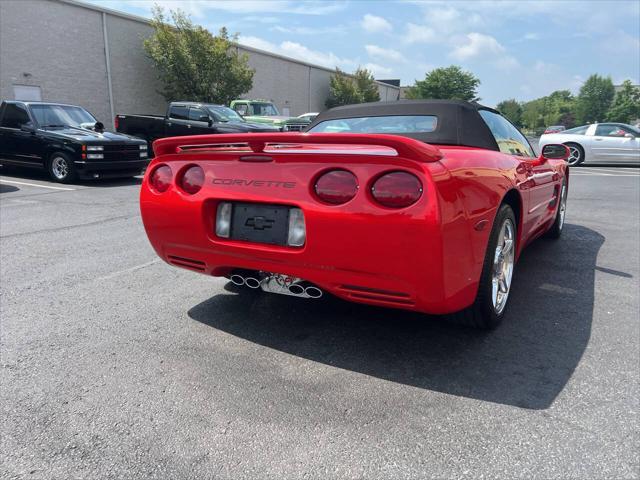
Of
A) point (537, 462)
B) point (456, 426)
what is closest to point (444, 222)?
point (456, 426)

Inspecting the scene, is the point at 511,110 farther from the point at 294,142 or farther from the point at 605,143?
the point at 294,142

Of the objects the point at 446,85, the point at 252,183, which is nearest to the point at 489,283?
the point at 252,183

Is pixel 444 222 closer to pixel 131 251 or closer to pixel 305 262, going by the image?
pixel 305 262

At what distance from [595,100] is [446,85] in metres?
42.7

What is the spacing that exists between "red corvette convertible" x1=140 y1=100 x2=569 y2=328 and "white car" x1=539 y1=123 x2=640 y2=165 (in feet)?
45.5

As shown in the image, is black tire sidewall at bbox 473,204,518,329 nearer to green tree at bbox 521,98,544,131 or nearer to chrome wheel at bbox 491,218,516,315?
chrome wheel at bbox 491,218,516,315

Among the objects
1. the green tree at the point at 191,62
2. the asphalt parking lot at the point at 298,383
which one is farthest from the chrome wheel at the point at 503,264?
the green tree at the point at 191,62

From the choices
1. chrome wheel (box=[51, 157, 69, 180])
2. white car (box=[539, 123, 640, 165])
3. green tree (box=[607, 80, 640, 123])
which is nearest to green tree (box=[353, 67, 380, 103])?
white car (box=[539, 123, 640, 165])

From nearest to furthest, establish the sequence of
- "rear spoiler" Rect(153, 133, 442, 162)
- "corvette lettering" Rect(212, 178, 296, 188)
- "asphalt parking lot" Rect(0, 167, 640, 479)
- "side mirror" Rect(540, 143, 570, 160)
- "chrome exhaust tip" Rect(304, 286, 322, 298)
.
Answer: "asphalt parking lot" Rect(0, 167, 640, 479), "rear spoiler" Rect(153, 133, 442, 162), "corvette lettering" Rect(212, 178, 296, 188), "chrome exhaust tip" Rect(304, 286, 322, 298), "side mirror" Rect(540, 143, 570, 160)

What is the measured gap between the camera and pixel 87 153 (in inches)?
365

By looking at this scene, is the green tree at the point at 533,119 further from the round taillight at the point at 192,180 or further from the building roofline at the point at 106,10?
the round taillight at the point at 192,180

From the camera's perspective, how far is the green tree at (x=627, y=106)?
253 ft

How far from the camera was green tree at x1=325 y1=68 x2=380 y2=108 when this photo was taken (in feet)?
137

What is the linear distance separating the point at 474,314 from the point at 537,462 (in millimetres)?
1028
